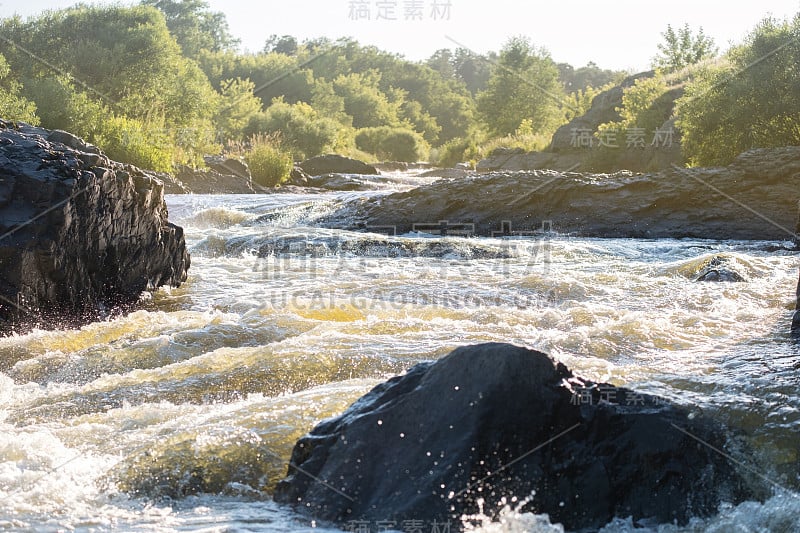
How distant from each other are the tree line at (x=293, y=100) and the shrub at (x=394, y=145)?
0.23 ft

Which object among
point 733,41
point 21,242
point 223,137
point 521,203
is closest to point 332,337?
point 21,242

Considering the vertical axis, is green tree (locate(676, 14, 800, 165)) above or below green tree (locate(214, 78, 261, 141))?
below

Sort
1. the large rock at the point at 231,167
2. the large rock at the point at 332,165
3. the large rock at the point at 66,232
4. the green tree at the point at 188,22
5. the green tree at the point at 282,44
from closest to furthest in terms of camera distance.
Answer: the large rock at the point at 66,232 → the large rock at the point at 231,167 → the large rock at the point at 332,165 → the green tree at the point at 188,22 → the green tree at the point at 282,44

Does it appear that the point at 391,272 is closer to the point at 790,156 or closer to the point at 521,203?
the point at 521,203

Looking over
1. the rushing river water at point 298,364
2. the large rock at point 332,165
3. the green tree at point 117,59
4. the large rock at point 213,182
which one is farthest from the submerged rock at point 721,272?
the green tree at point 117,59

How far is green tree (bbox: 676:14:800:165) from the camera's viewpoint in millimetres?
13438

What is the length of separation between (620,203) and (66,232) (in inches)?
355

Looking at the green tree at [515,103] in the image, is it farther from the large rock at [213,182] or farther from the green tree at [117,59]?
the large rock at [213,182]

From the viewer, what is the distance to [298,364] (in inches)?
160

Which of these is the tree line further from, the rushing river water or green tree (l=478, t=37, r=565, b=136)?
the rushing river water

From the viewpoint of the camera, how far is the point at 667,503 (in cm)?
246

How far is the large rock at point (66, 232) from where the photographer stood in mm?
4668

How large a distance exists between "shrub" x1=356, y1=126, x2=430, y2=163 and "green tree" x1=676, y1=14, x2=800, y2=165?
82.3 ft

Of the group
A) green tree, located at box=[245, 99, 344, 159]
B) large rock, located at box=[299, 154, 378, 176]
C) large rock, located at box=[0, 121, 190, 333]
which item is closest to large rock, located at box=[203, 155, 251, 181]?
large rock, located at box=[299, 154, 378, 176]
